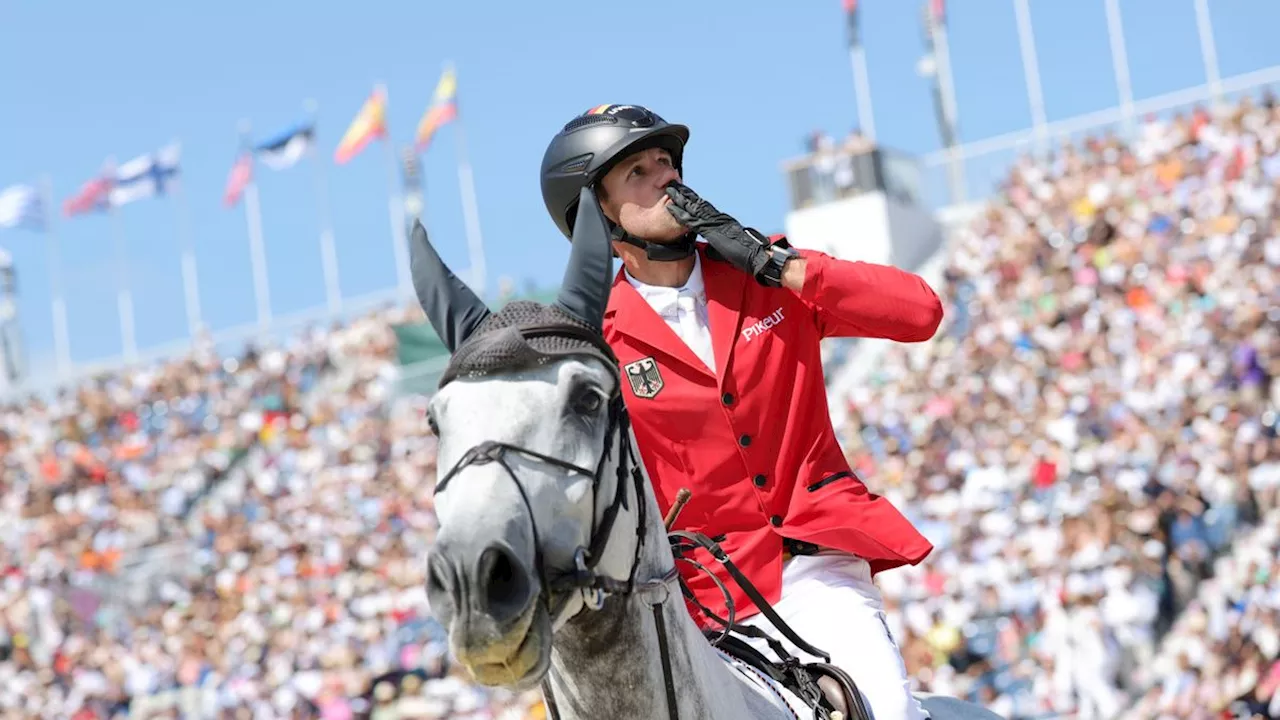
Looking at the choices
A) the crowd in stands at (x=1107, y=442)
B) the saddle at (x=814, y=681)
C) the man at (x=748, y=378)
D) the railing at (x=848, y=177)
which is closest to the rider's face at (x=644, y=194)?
the man at (x=748, y=378)

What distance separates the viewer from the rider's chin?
2662 mm

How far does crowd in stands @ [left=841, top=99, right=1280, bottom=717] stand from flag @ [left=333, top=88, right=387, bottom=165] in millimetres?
16666

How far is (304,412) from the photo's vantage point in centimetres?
2623

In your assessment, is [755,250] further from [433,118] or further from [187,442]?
[433,118]

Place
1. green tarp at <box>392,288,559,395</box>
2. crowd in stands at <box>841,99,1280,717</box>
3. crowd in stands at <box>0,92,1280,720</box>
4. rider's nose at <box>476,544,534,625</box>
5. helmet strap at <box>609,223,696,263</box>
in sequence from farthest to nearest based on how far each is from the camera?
green tarp at <box>392,288,559,395</box> → crowd in stands at <box>0,92,1280,720</box> → crowd in stands at <box>841,99,1280,717</box> → helmet strap at <box>609,223,696,263</box> → rider's nose at <box>476,544,534,625</box>

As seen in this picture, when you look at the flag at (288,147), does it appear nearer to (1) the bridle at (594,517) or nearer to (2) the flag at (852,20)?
(2) the flag at (852,20)

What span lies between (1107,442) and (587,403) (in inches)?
445

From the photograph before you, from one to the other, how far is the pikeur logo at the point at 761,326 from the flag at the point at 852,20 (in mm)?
26871

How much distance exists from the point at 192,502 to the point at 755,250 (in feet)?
73.6

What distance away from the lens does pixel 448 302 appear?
3164 millimetres

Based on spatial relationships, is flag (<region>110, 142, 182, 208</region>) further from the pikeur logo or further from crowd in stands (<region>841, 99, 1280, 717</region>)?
the pikeur logo

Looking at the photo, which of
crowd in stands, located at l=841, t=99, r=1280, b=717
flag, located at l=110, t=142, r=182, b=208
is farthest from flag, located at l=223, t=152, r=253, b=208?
crowd in stands, located at l=841, t=99, r=1280, b=717

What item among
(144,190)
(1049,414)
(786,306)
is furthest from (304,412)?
(786,306)

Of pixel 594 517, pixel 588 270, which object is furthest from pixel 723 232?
pixel 594 517
